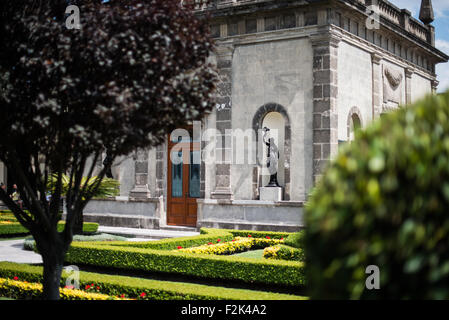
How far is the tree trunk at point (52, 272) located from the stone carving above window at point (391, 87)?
17497 mm

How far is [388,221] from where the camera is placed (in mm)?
3100

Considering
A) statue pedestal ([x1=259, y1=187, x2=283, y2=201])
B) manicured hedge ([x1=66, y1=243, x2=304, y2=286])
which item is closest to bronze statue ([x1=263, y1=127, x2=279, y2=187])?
statue pedestal ([x1=259, y1=187, x2=283, y2=201])

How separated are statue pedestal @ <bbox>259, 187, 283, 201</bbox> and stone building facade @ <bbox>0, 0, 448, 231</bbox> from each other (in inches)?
4.4

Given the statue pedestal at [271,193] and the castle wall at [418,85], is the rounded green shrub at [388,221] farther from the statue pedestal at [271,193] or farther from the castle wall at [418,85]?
the castle wall at [418,85]

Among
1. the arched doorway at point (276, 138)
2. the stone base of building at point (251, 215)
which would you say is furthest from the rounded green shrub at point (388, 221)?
the arched doorway at point (276, 138)

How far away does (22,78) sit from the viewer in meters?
6.44

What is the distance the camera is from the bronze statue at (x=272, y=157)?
59.0ft

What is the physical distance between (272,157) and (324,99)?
2.65 meters

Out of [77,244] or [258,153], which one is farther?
[258,153]

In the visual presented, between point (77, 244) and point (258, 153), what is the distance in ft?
26.9

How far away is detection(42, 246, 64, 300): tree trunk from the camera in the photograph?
696 centimetres

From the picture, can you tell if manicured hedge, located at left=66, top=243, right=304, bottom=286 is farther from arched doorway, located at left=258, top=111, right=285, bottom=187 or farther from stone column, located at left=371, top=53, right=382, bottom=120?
stone column, located at left=371, top=53, right=382, bottom=120
